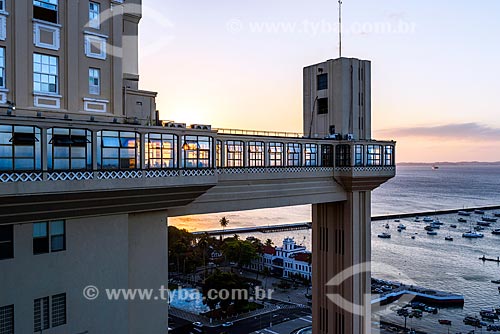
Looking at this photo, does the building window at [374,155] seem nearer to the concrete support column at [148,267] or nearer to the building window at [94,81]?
the concrete support column at [148,267]

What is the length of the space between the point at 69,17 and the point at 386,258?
276ft

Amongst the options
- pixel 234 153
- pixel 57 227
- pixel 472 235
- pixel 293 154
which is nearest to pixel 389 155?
pixel 293 154

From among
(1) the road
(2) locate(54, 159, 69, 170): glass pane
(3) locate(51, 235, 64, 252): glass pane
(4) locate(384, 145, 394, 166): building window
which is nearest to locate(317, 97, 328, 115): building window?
(4) locate(384, 145, 394, 166): building window

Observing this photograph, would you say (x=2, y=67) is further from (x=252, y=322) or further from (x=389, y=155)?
(x=252, y=322)

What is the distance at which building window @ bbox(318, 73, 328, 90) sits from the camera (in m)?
24.3

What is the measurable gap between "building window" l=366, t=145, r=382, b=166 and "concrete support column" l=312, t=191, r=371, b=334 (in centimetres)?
187

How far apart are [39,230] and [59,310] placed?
2652 mm

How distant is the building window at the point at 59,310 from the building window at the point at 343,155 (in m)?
15.4

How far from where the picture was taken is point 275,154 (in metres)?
19.7

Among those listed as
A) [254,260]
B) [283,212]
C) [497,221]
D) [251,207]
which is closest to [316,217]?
[251,207]

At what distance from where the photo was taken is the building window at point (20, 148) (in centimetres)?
1059

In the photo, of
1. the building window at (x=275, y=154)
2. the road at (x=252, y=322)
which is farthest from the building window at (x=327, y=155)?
the road at (x=252, y=322)

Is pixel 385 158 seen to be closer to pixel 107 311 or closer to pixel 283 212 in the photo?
pixel 107 311

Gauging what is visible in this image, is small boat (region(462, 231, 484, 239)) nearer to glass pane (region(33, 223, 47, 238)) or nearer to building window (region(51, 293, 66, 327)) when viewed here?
building window (region(51, 293, 66, 327))
